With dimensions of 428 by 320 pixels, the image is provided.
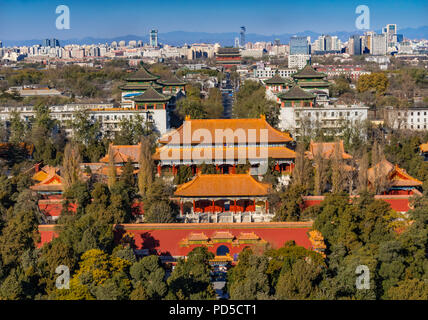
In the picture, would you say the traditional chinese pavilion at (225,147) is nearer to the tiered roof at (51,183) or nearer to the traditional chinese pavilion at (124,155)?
the traditional chinese pavilion at (124,155)

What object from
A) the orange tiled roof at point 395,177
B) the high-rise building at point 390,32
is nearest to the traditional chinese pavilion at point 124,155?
the orange tiled roof at point 395,177

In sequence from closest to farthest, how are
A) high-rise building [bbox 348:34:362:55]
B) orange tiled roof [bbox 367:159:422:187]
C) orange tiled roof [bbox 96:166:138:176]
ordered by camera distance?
1. orange tiled roof [bbox 367:159:422:187]
2. orange tiled roof [bbox 96:166:138:176]
3. high-rise building [bbox 348:34:362:55]

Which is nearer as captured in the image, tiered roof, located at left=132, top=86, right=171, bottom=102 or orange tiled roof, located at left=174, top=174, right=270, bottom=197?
orange tiled roof, located at left=174, top=174, right=270, bottom=197

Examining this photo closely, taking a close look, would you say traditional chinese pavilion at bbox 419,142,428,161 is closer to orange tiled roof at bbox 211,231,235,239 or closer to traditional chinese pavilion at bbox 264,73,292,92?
orange tiled roof at bbox 211,231,235,239

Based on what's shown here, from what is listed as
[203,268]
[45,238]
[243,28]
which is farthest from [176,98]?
[243,28]

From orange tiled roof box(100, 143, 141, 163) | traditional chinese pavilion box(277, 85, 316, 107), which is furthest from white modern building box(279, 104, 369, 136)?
orange tiled roof box(100, 143, 141, 163)

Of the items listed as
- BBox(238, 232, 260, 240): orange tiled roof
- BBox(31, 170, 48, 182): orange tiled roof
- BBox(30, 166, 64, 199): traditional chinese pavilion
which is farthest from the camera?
BBox(31, 170, 48, 182): orange tiled roof

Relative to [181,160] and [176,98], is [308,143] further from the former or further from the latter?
[176,98]

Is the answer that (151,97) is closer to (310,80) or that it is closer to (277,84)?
(310,80)
